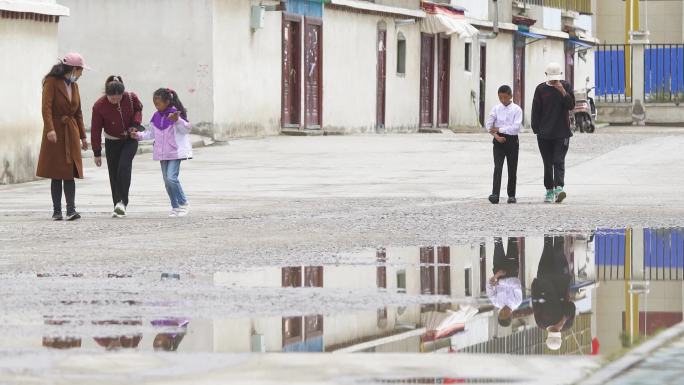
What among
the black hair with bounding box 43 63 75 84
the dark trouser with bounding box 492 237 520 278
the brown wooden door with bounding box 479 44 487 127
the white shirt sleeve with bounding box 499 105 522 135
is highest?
the brown wooden door with bounding box 479 44 487 127

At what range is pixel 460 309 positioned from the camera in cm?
993

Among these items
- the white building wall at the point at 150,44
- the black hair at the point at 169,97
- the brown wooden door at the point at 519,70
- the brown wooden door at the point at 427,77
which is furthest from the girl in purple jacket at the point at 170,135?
the brown wooden door at the point at 519,70

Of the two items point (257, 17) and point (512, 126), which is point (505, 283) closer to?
point (512, 126)

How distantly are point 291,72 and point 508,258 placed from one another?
25.0 metres

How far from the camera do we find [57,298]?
10234mm

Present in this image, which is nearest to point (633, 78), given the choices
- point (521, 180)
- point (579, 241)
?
point (521, 180)

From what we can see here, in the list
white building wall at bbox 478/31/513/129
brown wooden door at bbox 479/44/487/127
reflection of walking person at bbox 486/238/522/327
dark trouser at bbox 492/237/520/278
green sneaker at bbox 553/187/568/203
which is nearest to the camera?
reflection of walking person at bbox 486/238/522/327

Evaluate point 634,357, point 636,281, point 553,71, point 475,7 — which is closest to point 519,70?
point 475,7

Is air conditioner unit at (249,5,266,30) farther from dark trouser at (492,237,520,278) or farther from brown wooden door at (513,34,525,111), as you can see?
dark trouser at (492,237,520,278)

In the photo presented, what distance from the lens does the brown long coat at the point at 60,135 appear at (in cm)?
1700

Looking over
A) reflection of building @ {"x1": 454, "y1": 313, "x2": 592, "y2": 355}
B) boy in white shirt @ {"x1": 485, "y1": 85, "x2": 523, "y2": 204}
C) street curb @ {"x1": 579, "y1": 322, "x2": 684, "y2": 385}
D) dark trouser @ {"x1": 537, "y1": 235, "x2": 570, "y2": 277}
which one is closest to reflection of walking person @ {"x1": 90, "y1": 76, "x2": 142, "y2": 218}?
boy in white shirt @ {"x1": 485, "y1": 85, "x2": 523, "y2": 204}

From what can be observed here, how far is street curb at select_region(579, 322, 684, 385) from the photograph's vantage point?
701cm

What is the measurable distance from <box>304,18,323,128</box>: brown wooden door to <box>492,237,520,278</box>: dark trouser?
78.9 feet

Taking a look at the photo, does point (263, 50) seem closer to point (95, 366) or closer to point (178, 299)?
point (178, 299)
